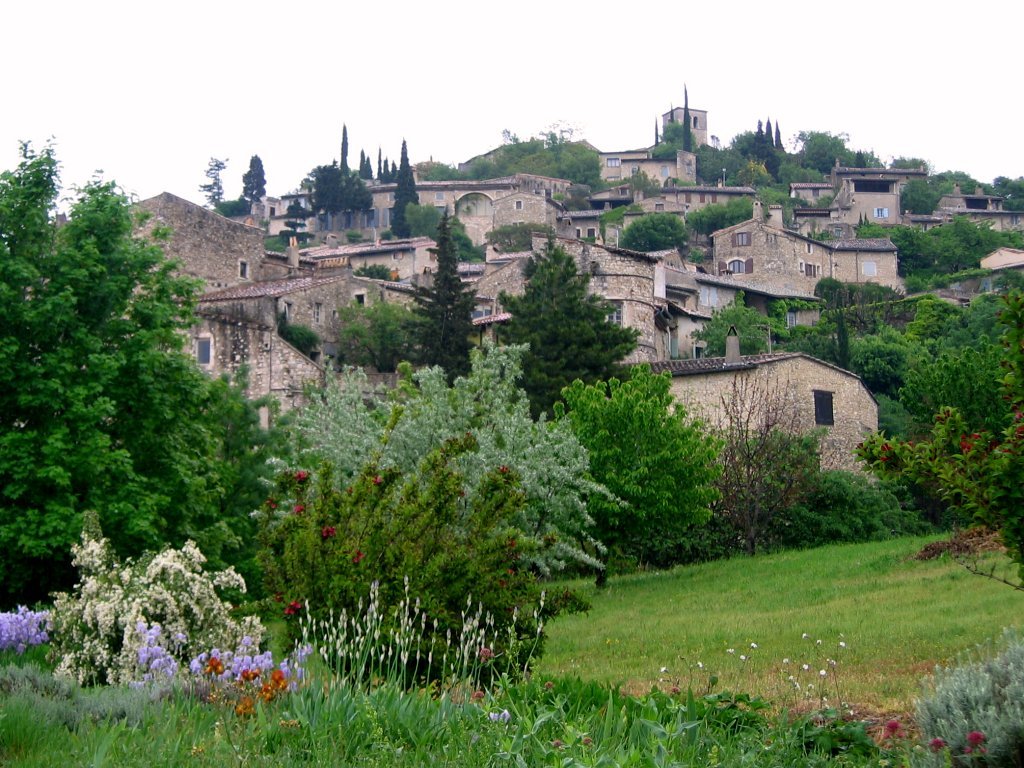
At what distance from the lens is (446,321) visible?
166 feet

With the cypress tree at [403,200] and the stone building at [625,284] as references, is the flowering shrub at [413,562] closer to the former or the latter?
the stone building at [625,284]

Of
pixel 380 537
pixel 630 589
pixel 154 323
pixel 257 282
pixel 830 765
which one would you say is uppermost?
pixel 257 282

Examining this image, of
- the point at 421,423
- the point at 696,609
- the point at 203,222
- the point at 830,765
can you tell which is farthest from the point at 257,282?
the point at 830,765

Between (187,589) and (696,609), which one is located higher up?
(187,589)

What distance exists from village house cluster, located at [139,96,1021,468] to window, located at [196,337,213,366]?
5 cm

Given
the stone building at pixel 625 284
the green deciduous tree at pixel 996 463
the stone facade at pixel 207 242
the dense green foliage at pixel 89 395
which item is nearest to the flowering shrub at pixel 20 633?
the green deciduous tree at pixel 996 463

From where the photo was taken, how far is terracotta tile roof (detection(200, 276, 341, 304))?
173ft

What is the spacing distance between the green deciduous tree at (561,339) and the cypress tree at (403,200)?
222 ft

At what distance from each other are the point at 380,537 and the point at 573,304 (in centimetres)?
3263

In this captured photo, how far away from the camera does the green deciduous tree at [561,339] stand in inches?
1655

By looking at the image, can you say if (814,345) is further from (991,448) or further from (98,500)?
(991,448)

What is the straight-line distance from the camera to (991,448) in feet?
35.3

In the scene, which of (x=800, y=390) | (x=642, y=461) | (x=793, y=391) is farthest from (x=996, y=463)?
(x=800, y=390)

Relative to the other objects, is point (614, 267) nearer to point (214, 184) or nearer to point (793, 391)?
point (793, 391)
